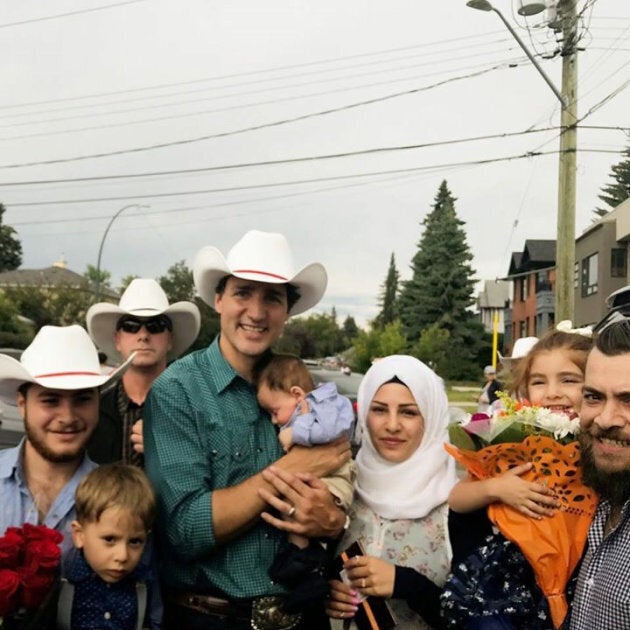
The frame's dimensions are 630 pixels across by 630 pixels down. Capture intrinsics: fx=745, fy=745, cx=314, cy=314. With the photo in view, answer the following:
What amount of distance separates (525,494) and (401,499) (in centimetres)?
81

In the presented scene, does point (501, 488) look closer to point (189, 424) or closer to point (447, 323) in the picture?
point (189, 424)

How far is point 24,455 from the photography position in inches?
122

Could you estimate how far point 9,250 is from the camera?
3649 inches

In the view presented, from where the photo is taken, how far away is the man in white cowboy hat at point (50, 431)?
2936mm

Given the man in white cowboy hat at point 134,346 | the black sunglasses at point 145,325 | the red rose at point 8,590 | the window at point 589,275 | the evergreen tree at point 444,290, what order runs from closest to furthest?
1. the red rose at point 8,590
2. the man in white cowboy hat at point 134,346
3. the black sunglasses at point 145,325
4. the window at point 589,275
5. the evergreen tree at point 444,290

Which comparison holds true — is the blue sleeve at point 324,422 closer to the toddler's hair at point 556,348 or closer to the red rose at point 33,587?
the toddler's hair at point 556,348

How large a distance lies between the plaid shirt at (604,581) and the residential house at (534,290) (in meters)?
50.6

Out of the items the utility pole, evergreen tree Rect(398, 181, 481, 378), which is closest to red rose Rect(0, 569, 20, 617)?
the utility pole

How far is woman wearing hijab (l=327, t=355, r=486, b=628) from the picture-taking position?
304 centimetres

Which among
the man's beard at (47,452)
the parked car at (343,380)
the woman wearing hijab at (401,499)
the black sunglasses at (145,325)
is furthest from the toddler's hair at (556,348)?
the parked car at (343,380)

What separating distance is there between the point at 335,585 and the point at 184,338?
8.88 ft

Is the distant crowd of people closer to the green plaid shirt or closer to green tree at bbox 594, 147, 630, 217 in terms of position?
the green plaid shirt

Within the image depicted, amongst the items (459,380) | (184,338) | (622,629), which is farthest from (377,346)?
(622,629)

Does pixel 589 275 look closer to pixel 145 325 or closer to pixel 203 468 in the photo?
pixel 145 325
